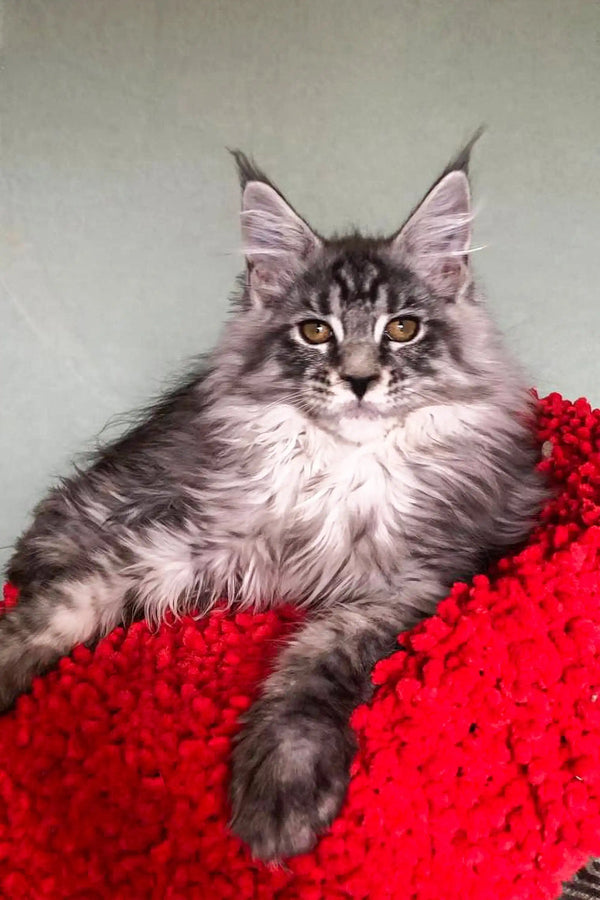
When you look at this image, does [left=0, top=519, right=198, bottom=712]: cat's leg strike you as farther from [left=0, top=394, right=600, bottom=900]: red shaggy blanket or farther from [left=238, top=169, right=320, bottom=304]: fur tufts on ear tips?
[left=238, top=169, right=320, bottom=304]: fur tufts on ear tips

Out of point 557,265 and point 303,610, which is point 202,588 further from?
point 557,265

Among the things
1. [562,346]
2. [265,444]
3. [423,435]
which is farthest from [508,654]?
[562,346]

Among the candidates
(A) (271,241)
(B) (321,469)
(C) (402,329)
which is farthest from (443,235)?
(B) (321,469)

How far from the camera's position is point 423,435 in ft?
5.06

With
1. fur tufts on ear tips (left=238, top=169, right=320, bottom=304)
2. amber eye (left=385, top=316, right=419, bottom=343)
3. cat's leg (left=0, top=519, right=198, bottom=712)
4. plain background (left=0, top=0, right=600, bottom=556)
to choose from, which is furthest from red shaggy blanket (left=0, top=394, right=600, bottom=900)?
plain background (left=0, top=0, right=600, bottom=556)

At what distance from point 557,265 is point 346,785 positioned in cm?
175

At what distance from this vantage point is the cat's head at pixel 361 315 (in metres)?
1.44

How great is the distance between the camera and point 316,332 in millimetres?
1544

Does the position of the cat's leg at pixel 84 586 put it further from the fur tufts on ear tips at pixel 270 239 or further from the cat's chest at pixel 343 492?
the fur tufts on ear tips at pixel 270 239

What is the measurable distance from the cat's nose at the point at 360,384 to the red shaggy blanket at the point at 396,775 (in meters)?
0.38

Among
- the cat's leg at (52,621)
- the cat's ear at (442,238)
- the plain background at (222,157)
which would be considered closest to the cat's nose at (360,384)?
the cat's ear at (442,238)

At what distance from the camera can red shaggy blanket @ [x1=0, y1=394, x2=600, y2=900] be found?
103 centimetres

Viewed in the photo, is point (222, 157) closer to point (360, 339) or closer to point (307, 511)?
point (360, 339)

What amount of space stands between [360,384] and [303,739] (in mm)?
608
